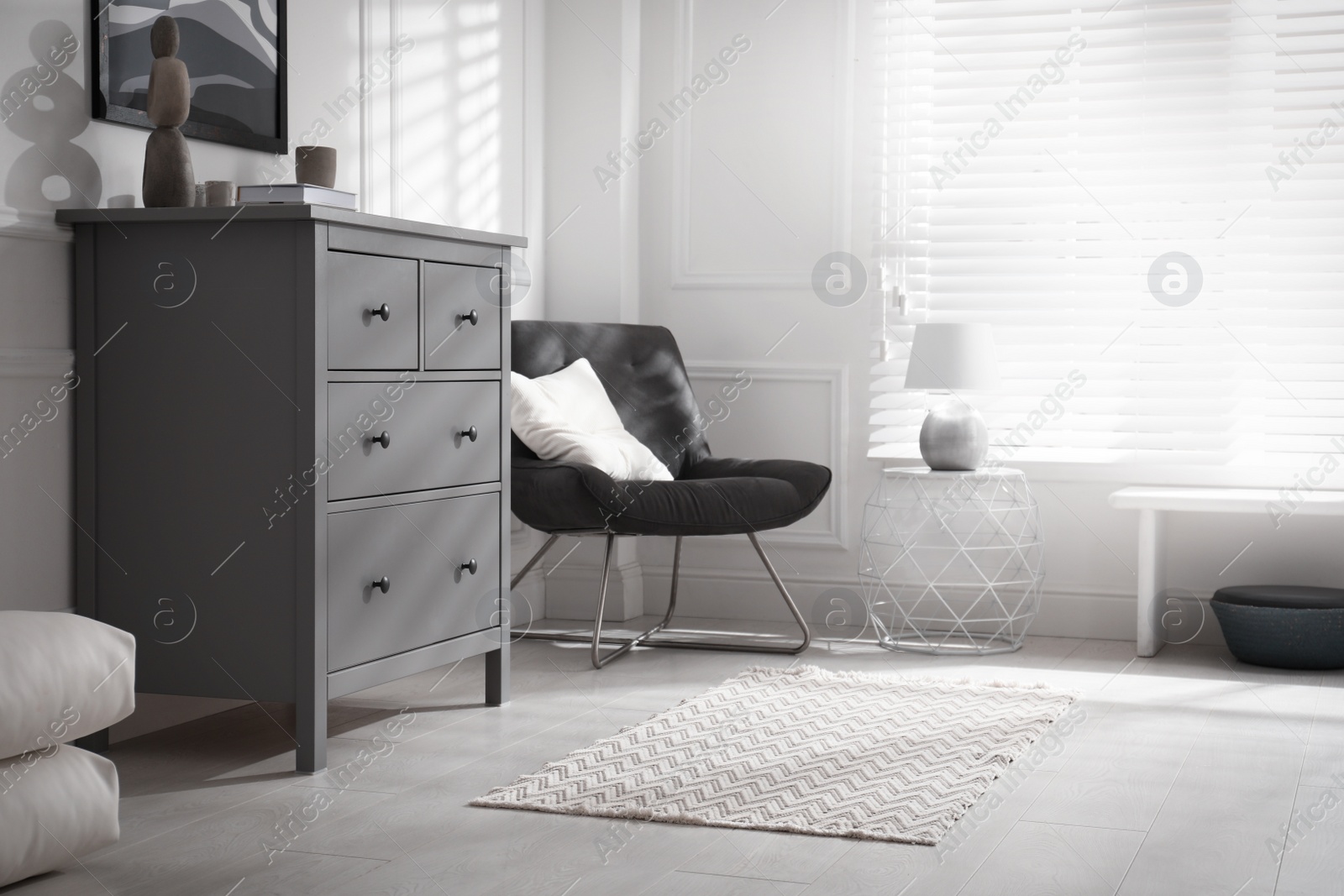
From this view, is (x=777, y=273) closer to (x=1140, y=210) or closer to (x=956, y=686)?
(x=1140, y=210)

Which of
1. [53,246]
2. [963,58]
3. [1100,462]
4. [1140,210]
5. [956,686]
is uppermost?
[963,58]

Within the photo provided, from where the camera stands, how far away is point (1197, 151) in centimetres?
378

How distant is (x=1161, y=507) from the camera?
3.51m

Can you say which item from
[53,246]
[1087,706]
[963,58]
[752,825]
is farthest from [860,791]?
[963,58]

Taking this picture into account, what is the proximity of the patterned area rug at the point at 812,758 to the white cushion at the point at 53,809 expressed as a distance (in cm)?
59

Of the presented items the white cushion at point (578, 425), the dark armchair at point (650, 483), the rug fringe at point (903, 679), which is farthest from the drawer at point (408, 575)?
the rug fringe at point (903, 679)

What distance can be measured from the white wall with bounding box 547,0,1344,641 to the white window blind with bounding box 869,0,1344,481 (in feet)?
0.40

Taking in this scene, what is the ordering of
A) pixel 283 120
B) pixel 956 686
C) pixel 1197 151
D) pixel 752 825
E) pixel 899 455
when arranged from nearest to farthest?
pixel 752 825 < pixel 283 120 < pixel 956 686 < pixel 1197 151 < pixel 899 455

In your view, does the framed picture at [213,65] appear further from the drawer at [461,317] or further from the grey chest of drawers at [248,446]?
the drawer at [461,317]

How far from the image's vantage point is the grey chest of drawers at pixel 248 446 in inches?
92.4

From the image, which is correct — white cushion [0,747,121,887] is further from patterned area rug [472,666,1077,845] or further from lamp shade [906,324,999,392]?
lamp shade [906,324,999,392]

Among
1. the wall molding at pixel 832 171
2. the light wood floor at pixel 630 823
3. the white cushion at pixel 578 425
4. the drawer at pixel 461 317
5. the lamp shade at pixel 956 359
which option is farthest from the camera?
the wall molding at pixel 832 171

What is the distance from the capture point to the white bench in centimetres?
348

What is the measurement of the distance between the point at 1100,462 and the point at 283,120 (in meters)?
2.35
